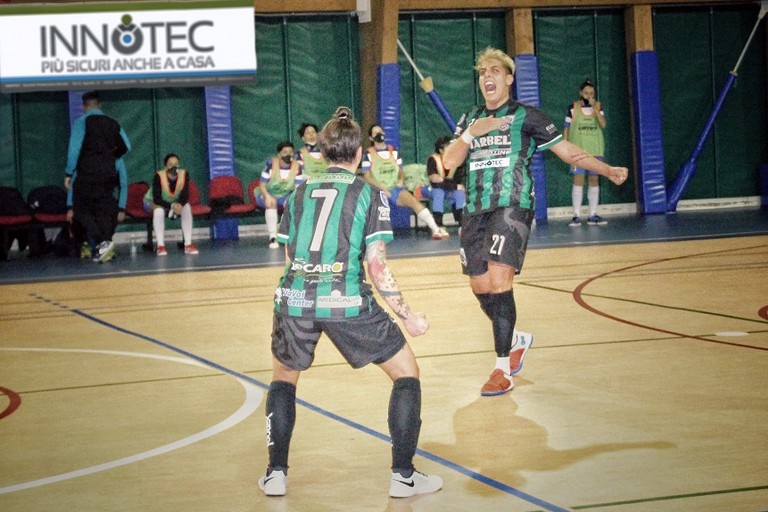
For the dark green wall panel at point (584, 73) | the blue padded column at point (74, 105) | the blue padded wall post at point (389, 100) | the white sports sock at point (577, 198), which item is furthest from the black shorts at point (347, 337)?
the dark green wall panel at point (584, 73)

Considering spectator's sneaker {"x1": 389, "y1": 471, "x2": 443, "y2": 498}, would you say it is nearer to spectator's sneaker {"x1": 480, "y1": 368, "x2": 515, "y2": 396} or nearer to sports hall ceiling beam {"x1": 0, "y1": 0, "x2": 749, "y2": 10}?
spectator's sneaker {"x1": 480, "y1": 368, "x2": 515, "y2": 396}

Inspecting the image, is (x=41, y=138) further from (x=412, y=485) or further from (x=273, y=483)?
(x=412, y=485)

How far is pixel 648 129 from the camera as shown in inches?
869

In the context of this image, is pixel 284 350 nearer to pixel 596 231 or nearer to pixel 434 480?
pixel 434 480

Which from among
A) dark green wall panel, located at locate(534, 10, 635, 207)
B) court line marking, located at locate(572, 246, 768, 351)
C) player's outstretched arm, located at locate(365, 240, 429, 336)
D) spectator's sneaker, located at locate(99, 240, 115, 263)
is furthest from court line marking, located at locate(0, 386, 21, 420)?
dark green wall panel, located at locate(534, 10, 635, 207)

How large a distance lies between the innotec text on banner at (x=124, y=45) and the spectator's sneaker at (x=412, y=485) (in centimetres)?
1660

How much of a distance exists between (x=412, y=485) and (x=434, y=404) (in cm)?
Result: 177

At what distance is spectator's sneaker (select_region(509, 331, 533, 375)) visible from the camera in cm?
725

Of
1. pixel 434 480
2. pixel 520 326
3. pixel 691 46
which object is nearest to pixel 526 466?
pixel 434 480

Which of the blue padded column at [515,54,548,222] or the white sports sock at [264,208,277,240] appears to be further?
the blue padded column at [515,54,548,222]

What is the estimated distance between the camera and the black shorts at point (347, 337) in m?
4.93

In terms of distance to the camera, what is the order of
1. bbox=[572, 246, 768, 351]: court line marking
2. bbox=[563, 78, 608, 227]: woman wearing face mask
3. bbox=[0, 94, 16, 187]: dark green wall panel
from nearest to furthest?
bbox=[572, 246, 768, 351]: court line marking
bbox=[563, 78, 608, 227]: woman wearing face mask
bbox=[0, 94, 16, 187]: dark green wall panel

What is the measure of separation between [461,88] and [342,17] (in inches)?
102

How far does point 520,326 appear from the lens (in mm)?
9164
